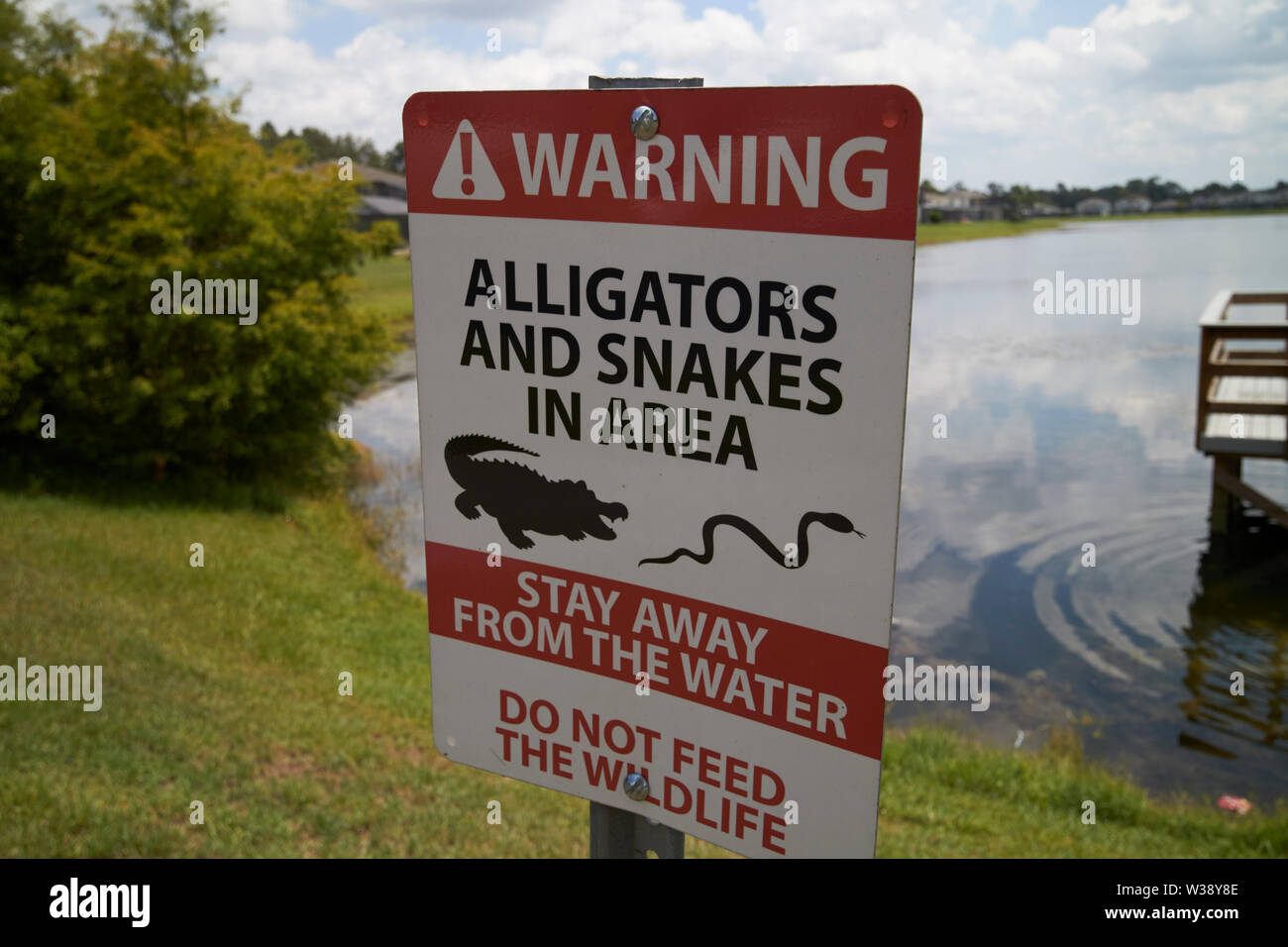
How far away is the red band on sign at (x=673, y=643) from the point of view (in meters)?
1.63

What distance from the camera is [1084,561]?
14.6m

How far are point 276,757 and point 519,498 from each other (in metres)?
5.02

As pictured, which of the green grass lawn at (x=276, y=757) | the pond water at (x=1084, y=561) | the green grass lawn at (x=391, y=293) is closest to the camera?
the green grass lawn at (x=276, y=757)

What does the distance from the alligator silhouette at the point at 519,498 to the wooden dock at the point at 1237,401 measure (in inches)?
468

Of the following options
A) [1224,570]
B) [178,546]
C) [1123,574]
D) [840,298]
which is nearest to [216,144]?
[178,546]

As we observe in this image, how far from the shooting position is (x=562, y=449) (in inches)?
72.1

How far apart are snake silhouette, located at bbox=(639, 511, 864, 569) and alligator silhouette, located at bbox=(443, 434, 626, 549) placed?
125mm

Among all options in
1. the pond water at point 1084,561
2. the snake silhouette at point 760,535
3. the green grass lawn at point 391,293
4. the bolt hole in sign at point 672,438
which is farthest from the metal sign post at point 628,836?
the green grass lawn at point 391,293

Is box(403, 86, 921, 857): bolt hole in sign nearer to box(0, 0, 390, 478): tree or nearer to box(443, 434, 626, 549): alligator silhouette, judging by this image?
box(443, 434, 626, 549): alligator silhouette

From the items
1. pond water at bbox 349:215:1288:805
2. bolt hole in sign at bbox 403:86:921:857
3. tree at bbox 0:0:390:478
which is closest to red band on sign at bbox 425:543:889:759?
bolt hole in sign at bbox 403:86:921:857

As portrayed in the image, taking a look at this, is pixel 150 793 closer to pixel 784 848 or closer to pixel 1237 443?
pixel 784 848

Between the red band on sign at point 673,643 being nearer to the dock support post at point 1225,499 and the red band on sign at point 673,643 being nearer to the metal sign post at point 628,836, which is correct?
the metal sign post at point 628,836

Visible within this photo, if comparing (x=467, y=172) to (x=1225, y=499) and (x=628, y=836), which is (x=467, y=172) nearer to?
(x=628, y=836)
